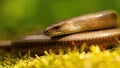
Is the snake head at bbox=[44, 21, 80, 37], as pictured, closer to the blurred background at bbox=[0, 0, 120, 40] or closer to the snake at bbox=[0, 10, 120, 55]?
the snake at bbox=[0, 10, 120, 55]

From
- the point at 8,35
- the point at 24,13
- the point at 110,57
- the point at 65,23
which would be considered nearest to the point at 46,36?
the point at 65,23

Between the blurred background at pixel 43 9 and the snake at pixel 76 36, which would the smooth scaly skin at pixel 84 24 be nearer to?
the snake at pixel 76 36

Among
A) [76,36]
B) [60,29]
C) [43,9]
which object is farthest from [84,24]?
[43,9]

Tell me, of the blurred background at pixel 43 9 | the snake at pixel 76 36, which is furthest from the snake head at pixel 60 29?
the blurred background at pixel 43 9

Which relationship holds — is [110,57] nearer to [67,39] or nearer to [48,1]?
[67,39]

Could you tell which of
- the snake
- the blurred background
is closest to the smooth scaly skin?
the snake

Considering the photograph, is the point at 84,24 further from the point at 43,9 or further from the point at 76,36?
the point at 43,9
